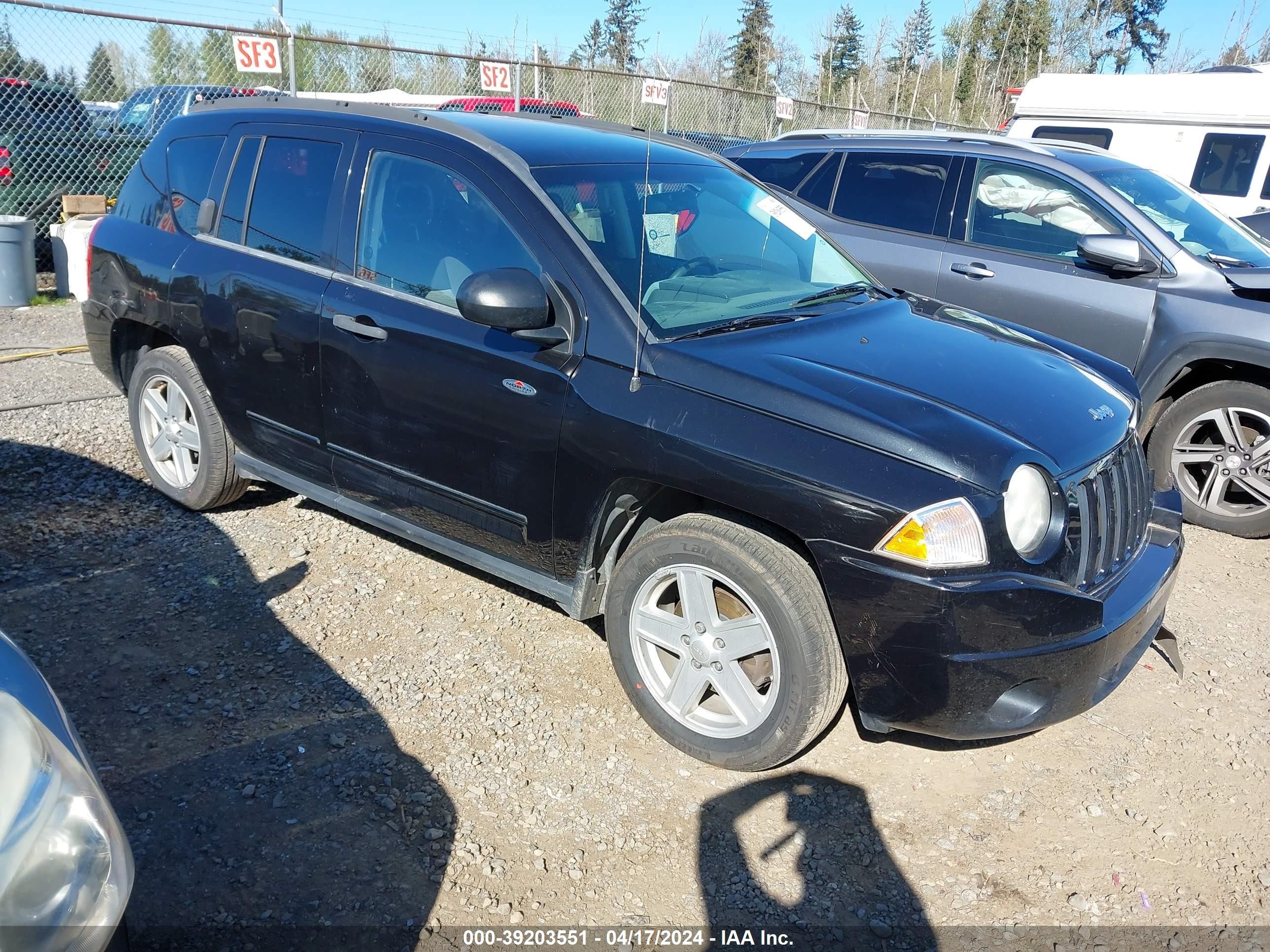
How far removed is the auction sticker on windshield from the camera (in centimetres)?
414

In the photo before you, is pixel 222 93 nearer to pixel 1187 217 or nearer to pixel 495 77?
pixel 495 77

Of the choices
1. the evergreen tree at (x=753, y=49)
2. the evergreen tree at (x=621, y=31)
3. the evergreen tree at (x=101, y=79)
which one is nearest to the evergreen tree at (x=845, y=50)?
the evergreen tree at (x=753, y=49)

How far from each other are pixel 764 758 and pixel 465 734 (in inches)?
39.2

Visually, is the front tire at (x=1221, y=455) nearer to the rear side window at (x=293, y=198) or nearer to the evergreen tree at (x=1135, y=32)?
the rear side window at (x=293, y=198)

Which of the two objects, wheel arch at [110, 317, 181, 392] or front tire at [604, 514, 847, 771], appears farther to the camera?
wheel arch at [110, 317, 181, 392]

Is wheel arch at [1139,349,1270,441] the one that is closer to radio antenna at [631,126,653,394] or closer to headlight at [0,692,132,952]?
radio antenna at [631,126,653,394]

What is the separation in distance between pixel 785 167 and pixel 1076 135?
6657mm

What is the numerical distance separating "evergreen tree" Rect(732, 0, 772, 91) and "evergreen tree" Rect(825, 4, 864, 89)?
2.92 m

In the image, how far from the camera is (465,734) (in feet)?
10.9

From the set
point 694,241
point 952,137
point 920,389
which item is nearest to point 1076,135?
point 952,137

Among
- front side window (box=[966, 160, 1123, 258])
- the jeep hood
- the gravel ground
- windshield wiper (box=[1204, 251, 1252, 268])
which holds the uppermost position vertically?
front side window (box=[966, 160, 1123, 258])

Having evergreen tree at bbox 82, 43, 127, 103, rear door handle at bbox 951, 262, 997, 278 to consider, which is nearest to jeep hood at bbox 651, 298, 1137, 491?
rear door handle at bbox 951, 262, 997, 278

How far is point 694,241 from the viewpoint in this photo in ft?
12.2

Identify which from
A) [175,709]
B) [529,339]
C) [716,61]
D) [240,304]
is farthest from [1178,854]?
[716,61]
